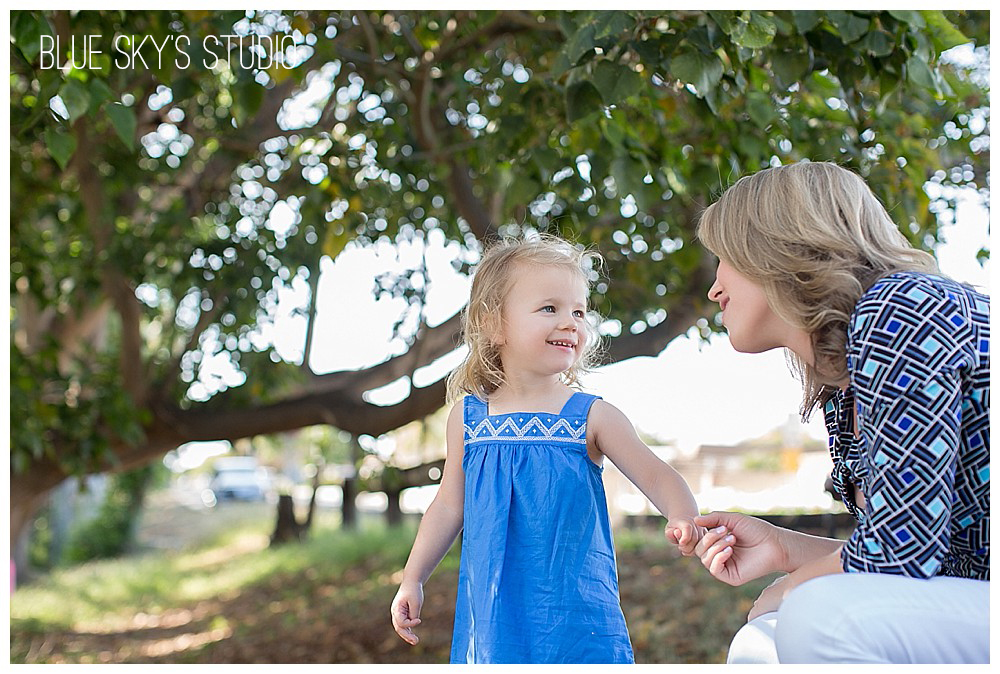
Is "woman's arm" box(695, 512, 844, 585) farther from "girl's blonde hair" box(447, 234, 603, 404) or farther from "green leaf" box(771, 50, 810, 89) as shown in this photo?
"green leaf" box(771, 50, 810, 89)

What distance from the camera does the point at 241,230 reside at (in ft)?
17.4

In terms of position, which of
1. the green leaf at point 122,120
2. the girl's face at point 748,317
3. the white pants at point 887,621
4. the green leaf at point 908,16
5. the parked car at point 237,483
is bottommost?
the parked car at point 237,483

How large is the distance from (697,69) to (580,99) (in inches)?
12.6

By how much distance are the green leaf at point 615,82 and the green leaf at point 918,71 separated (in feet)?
2.15

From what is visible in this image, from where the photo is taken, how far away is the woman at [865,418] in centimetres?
134

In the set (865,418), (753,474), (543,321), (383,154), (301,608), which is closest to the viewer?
(865,418)

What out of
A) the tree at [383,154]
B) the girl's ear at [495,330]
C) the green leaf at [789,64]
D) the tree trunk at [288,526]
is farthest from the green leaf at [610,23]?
the tree trunk at [288,526]

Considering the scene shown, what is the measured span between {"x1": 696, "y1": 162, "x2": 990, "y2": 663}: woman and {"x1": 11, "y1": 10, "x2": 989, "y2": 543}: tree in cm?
73

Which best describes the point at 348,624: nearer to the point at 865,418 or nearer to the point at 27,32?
the point at 27,32

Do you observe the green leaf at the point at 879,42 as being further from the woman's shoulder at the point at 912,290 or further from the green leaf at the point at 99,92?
the green leaf at the point at 99,92

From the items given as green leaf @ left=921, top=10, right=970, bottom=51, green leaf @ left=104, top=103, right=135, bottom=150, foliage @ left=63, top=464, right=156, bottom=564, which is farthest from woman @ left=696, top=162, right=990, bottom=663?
foliage @ left=63, top=464, right=156, bottom=564

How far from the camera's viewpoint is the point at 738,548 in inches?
65.7

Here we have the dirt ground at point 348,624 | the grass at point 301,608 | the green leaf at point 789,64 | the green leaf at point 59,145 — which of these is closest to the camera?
the green leaf at point 59,145

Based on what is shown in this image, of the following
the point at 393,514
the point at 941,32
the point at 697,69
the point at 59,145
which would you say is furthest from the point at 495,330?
the point at 393,514
